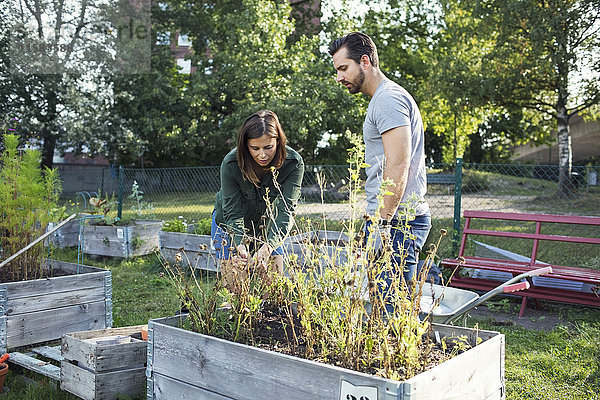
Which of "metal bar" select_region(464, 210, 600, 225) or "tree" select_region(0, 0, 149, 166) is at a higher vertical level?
"tree" select_region(0, 0, 149, 166)

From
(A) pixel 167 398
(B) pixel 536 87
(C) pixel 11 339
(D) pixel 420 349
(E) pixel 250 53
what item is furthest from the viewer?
(E) pixel 250 53

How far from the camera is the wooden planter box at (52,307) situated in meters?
3.13

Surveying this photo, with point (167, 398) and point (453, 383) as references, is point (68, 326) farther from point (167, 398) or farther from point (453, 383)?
point (453, 383)

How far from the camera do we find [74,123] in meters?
16.5

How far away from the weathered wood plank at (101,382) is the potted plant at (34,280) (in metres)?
0.70

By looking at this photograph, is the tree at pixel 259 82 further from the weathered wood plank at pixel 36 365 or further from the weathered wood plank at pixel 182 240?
the weathered wood plank at pixel 36 365

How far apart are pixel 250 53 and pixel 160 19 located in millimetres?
4855

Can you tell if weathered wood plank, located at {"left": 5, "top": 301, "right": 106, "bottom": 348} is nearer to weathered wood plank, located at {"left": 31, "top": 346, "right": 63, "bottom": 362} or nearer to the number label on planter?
weathered wood plank, located at {"left": 31, "top": 346, "right": 63, "bottom": 362}

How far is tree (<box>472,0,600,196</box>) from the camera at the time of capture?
11.2 m

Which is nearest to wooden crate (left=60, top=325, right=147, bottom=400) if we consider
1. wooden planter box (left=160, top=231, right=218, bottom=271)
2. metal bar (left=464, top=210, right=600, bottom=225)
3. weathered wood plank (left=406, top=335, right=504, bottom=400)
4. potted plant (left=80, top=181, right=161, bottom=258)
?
weathered wood plank (left=406, top=335, right=504, bottom=400)

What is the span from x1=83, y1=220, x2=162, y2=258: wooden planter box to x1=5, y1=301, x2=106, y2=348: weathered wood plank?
3364 millimetres

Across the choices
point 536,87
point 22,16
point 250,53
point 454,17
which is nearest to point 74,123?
point 22,16

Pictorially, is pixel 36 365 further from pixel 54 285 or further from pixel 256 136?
pixel 256 136

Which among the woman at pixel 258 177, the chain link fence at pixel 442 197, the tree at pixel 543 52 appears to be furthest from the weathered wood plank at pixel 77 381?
the tree at pixel 543 52
